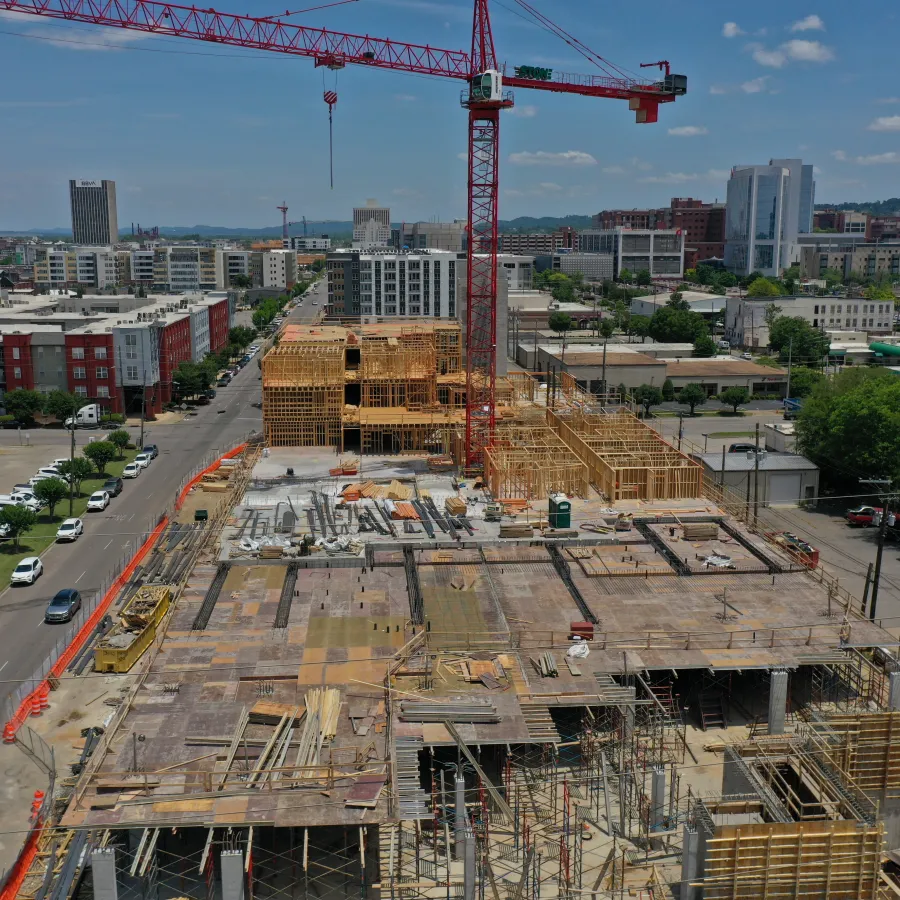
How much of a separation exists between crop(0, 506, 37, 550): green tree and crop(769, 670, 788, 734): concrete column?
2709 centimetres

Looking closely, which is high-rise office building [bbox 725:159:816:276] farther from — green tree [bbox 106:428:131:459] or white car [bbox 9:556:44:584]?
white car [bbox 9:556:44:584]

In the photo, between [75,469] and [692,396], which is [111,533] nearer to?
[75,469]

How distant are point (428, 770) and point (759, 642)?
947 cm

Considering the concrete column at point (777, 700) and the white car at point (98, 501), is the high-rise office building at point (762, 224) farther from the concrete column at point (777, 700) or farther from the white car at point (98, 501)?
the concrete column at point (777, 700)

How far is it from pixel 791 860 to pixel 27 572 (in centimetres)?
2666

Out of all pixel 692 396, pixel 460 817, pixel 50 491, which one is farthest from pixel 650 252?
pixel 460 817

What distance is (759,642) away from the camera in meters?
24.9

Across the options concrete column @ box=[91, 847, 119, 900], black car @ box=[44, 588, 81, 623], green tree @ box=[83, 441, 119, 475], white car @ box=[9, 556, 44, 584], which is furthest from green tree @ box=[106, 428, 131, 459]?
concrete column @ box=[91, 847, 119, 900]

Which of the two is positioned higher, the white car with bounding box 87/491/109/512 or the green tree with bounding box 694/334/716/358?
the green tree with bounding box 694/334/716/358

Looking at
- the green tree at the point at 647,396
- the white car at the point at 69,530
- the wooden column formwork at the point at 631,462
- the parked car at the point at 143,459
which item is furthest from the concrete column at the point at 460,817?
the green tree at the point at 647,396

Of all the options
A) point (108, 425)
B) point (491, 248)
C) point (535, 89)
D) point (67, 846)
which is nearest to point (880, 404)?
point (491, 248)

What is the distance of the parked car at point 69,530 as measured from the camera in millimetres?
37781

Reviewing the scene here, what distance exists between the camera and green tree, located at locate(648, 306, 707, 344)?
93.1 meters

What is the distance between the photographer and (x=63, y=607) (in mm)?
29750
